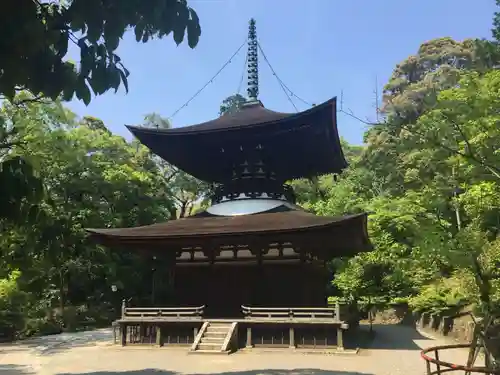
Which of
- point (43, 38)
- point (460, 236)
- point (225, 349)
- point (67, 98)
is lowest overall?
point (225, 349)

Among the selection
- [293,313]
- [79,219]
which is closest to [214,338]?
[293,313]

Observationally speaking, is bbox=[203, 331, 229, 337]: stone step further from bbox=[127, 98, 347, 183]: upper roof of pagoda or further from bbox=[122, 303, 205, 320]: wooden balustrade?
bbox=[127, 98, 347, 183]: upper roof of pagoda

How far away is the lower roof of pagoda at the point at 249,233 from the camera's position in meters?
14.2

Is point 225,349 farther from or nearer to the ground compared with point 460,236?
nearer to the ground

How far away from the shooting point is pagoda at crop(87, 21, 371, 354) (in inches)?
601

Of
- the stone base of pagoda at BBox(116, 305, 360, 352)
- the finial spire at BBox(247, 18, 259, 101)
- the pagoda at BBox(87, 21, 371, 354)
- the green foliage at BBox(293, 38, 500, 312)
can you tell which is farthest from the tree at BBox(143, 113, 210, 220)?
the stone base of pagoda at BBox(116, 305, 360, 352)

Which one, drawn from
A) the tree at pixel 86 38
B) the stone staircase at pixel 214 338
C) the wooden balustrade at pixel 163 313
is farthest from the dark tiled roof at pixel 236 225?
the tree at pixel 86 38

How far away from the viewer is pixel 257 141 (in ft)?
58.9

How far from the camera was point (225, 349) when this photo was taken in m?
13.8

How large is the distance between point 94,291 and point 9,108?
39.7 ft

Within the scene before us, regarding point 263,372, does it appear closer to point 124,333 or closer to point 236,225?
point 236,225

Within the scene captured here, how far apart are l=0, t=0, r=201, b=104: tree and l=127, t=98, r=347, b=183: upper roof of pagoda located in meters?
12.2

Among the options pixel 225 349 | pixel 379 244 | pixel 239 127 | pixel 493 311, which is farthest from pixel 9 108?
pixel 493 311

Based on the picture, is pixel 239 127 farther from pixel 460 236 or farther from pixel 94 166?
pixel 94 166
